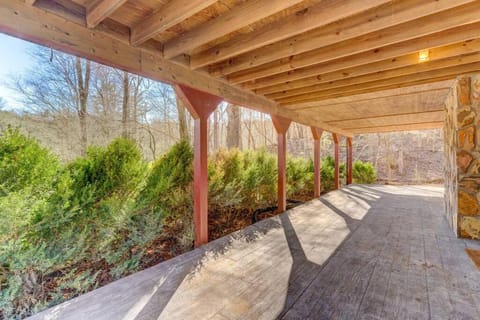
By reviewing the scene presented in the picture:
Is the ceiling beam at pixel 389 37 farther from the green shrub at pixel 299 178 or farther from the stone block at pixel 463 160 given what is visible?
the green shrub at pixel 299 178

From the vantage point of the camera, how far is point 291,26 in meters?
2.09

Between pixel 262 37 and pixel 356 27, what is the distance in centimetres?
90

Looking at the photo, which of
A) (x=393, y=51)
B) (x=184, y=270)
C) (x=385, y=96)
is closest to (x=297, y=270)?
(x=184, y=270)

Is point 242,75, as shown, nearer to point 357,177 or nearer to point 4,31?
point 4,31

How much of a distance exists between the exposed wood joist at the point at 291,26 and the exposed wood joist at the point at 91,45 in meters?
0.39

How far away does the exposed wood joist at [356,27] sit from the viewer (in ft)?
5.91

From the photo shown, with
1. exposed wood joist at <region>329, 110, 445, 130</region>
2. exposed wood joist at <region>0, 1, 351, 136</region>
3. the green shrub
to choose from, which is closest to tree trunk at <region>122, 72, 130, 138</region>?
exposed wood joist at <region>0, 1, 351, 136</region>

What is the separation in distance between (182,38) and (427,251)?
157 inches

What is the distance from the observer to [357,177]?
11.1 metres

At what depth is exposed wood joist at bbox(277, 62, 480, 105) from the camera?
124 inches

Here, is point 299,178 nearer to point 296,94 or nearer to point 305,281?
point 296,94

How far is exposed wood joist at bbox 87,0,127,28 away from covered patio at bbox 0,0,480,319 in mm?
12

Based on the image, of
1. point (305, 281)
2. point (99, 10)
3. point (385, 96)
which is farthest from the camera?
point (385, 96)

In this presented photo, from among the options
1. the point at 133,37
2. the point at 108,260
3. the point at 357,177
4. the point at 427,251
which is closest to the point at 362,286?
the point at 427,251
